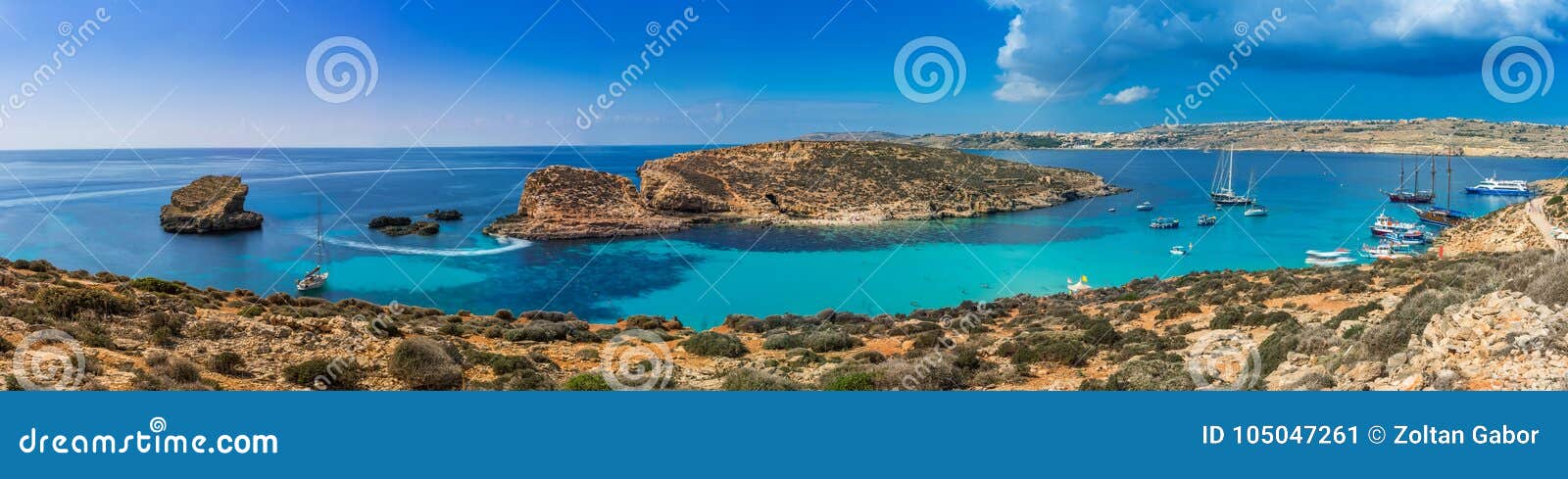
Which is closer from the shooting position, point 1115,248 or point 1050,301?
point 1050,301

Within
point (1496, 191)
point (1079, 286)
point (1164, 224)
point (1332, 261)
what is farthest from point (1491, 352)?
point (1496, 191)

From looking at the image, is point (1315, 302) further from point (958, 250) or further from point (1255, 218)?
point (1255, 218)

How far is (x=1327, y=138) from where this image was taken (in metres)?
139

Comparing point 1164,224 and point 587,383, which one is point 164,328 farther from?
point 1164,224

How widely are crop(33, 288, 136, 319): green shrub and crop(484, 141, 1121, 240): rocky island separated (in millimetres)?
30808

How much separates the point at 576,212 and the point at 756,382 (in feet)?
119

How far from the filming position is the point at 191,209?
135ft

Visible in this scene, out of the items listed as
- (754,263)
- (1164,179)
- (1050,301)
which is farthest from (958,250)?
(1164,179)

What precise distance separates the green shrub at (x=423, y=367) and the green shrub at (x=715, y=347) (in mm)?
4296

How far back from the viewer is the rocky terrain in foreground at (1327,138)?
373 ft

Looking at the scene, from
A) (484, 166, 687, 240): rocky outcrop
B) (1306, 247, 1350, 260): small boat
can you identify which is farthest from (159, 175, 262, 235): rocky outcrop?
(1306, 247, 1350, 260): small boat

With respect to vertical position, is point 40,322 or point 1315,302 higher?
point 40,322

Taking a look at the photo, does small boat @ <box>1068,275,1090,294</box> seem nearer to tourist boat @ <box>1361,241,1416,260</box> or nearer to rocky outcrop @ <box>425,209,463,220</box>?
tourist boat @ <box>1361,241,1416,260</box>

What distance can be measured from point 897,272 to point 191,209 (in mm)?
40252
